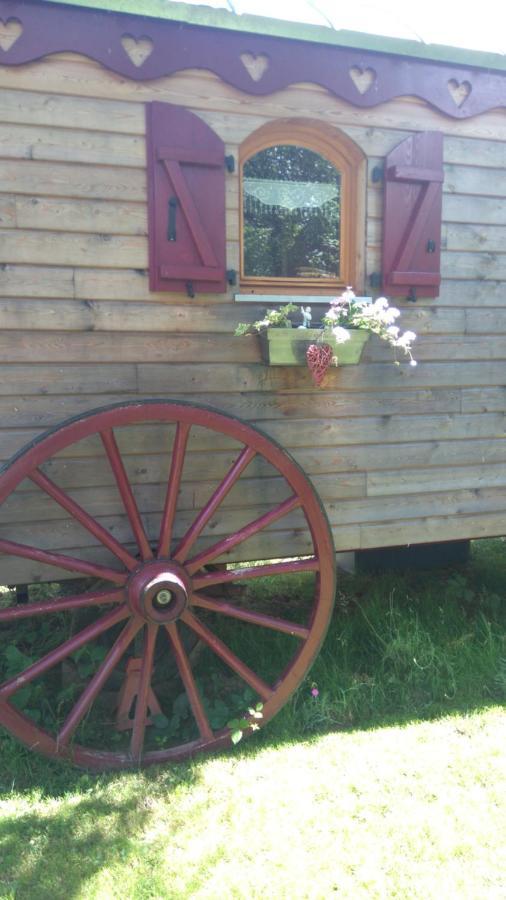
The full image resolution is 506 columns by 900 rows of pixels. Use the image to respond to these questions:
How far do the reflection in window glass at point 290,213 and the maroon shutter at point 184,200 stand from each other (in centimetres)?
27

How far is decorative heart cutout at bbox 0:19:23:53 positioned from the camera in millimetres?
2758

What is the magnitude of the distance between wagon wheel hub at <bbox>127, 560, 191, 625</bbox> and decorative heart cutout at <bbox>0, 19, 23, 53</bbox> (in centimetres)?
227

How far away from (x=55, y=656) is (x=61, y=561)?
0.41 metres

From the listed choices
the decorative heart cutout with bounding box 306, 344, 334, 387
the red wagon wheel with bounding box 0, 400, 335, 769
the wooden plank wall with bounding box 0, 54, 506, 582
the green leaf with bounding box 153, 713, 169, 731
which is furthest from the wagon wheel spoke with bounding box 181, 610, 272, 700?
the decorative heart cutout with bounding box 306, 344, 334, 387

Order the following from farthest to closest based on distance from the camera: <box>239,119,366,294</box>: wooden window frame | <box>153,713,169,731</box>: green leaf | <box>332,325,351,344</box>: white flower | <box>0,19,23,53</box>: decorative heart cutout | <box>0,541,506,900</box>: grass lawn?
<box>239,119,366,294</box>: wooden window frame
<box>153,713,169,731</box>: green leaf
<box>332,325,351,344</box>: white flower
<box>0,19,23,53</box>: decorative heart cutout
<box>0,541,506,900</box>: grass lawn

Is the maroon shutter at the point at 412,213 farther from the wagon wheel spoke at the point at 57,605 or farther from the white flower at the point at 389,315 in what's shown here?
the wagon wheel spoke at the point at 57,605

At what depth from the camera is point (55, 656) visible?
2898 mm

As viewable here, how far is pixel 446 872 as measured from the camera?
2301 mm

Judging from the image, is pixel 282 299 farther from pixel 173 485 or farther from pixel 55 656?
pixel 55 656

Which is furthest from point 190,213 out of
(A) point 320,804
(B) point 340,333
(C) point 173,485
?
(A) point 320,804

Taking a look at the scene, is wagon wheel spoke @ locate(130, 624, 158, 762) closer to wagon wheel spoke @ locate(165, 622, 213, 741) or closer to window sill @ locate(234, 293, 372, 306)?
wagon wheel spoke @ locate(165, 622, 213, 741)

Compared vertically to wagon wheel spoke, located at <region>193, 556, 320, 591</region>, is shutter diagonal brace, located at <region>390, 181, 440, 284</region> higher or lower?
higher

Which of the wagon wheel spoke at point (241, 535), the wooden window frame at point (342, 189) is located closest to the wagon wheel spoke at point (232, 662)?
the wagon wheel spoke at point (241, 535)

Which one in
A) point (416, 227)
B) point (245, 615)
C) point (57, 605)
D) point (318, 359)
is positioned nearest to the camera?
point (57, 605)
